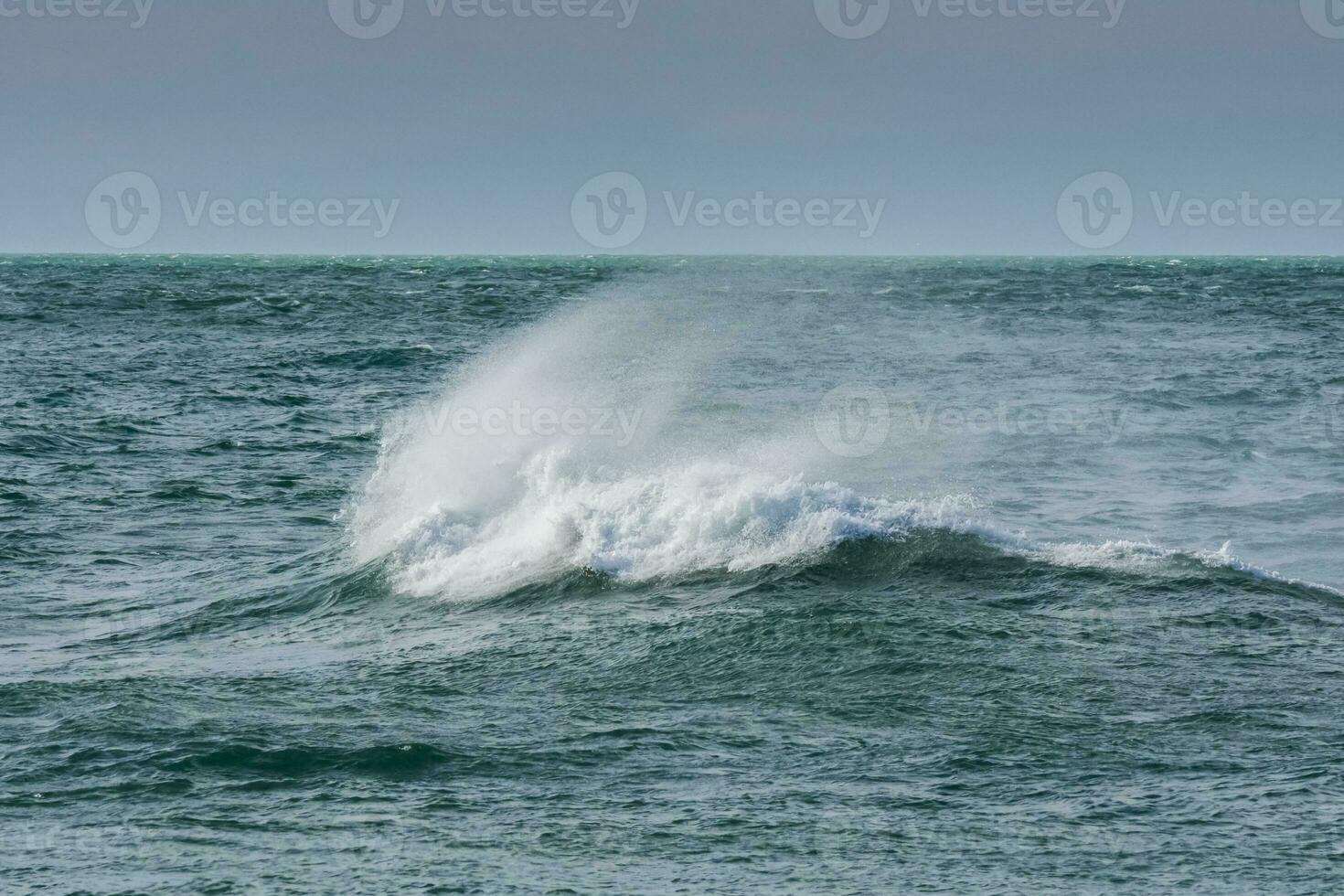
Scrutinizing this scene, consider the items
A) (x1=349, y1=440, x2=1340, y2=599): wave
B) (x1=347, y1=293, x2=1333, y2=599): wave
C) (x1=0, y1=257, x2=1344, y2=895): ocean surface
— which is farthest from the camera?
(x1=347, y1=293, x2=1333, y2=599): wave

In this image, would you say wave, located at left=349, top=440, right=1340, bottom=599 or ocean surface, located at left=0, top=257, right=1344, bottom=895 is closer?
ocean surface, located at left=0, top=257, right=1344, bottom=895

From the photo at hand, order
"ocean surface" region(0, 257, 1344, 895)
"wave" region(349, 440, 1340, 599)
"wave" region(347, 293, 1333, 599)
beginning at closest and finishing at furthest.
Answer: "ocean surface" region(0, 257, 1344, 895), "wave" region(349, 440, 1340, 599), "wave" region(347, 293, 1333, 599)

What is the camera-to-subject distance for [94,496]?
944 inches

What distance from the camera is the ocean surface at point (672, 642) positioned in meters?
8.94

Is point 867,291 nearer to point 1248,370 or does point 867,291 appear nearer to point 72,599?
point 1248,370

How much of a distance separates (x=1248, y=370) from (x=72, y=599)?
3305cm

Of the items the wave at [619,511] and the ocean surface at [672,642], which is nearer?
the ocean surface at [672,642]

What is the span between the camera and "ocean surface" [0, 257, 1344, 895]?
8.94m

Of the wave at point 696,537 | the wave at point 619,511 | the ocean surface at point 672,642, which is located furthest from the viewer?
the wave at point 619,511

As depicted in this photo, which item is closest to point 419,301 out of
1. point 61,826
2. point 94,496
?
point 94,496

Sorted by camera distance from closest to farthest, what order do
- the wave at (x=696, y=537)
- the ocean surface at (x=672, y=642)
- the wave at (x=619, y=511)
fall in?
the ocean surface at (x=672, y=642), the wave at (x=696, y=537), the wave at (x=619, y=511)

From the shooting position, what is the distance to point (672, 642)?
13.8 meters

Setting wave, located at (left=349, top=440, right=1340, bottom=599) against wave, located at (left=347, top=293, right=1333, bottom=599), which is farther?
wave, located at (left=347, top=293, right=1333, bottom=599)

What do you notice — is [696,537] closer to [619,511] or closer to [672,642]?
[619,511]
